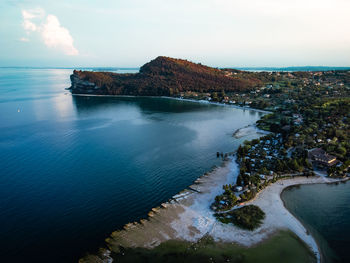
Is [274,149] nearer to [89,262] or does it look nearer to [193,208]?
[193,208]

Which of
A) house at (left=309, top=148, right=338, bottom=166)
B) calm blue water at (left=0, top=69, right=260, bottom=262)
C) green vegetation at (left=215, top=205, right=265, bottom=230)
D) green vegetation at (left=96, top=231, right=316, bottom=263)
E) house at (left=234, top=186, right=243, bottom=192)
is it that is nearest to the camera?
green vegetation at (left=96, top=231, right=316, bottom=263)

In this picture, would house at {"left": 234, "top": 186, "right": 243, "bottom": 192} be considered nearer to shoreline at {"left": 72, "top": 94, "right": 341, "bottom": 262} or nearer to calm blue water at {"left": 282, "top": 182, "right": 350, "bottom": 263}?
shoreline at {"left": 72, "top": 94, "right": 341, "bottom": 262}

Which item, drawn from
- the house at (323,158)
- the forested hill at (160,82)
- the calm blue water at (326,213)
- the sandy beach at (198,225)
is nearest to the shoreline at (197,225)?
the sandy beach at (198,225)

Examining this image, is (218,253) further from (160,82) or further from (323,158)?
(160,82)

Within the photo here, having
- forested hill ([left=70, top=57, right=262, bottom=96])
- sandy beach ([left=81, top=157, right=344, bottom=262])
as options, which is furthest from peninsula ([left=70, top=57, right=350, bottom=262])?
forested hill ([left=70, top=57, right=262, bottom=96])

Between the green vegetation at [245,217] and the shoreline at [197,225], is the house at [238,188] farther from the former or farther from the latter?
the green vegetation at [245,217]

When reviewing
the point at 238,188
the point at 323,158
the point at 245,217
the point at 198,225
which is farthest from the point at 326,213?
the point at 198,225
